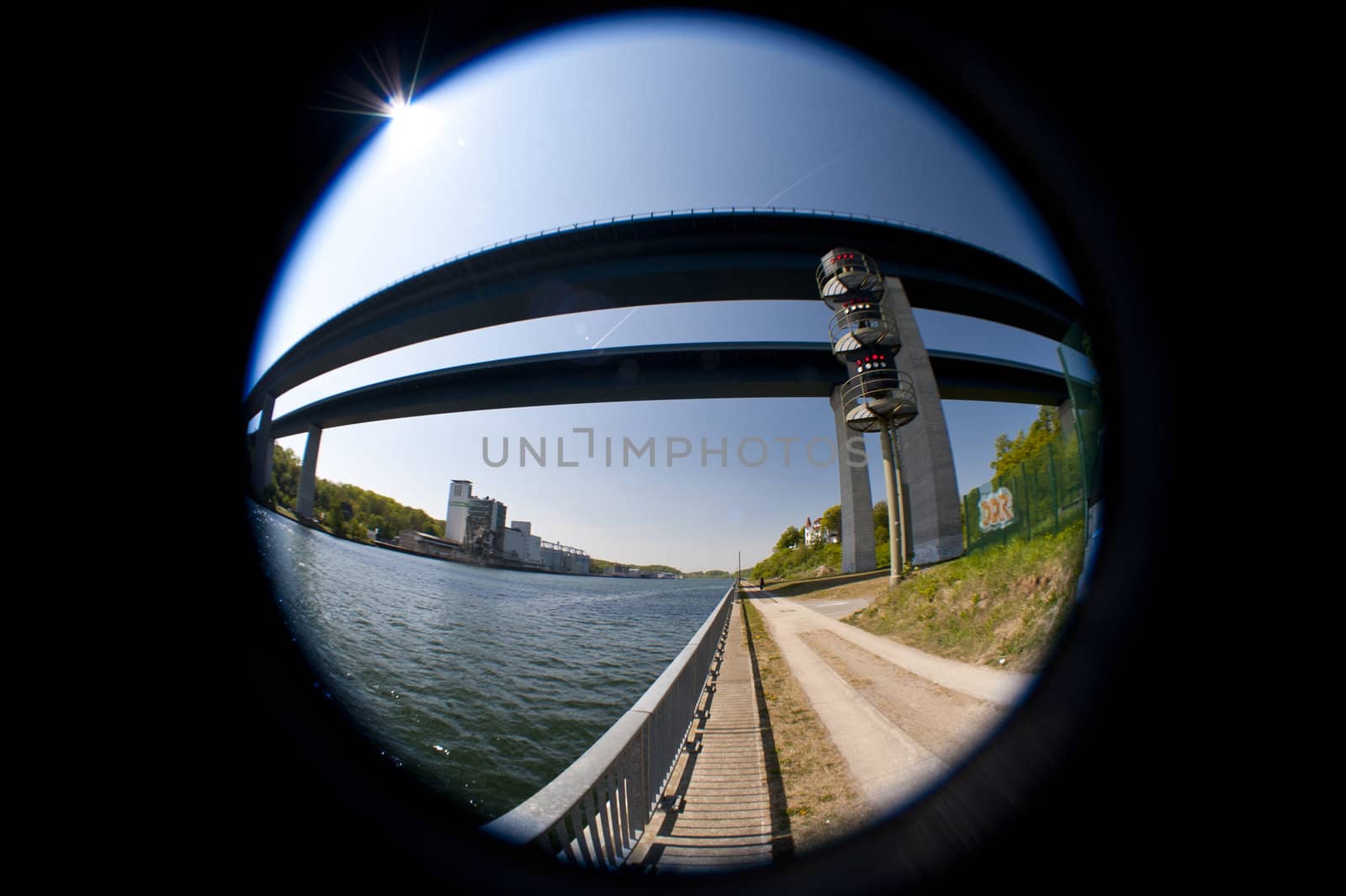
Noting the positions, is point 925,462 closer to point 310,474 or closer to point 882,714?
point 882,714

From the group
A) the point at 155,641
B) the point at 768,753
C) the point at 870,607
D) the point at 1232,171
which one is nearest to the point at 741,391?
the point at 870,607

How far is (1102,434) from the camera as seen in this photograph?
1429 millimetres

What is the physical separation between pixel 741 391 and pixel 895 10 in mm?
6708

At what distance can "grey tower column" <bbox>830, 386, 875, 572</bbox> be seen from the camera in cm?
539

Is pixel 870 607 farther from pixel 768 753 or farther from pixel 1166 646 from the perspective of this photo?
pixel 1166 646

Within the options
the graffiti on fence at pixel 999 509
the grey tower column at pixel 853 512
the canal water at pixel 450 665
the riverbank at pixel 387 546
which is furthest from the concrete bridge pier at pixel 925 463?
the riverbank at pixel 387 546

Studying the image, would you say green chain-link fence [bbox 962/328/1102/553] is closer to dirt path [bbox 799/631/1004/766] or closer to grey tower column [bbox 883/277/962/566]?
grey tower column [bbox 883/277/962/566]

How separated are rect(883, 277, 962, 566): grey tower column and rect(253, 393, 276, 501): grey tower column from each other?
497cm

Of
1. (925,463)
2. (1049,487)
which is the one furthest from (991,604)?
(925,463)

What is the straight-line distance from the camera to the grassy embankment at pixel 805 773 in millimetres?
1597

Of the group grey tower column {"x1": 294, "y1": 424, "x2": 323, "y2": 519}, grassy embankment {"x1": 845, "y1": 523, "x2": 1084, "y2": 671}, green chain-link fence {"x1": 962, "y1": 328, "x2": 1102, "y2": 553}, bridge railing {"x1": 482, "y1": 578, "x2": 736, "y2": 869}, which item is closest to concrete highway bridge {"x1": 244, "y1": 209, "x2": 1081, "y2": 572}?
→ grey tower column {"x1": 294, "y1": 424, "x2": 323, "y2": 519}

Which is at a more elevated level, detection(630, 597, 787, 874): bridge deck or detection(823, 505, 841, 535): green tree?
detection(823, 505, 841, 535): green tree

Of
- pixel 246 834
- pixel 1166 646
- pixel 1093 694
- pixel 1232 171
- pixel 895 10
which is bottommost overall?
pixel 246 834

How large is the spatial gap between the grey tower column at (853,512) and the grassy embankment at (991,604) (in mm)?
1738
